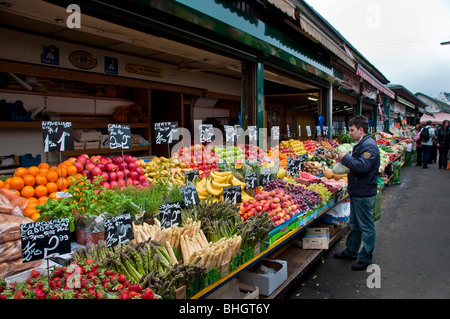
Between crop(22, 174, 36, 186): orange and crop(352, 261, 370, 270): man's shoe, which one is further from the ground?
crop(22, 174, 36, 186): orange

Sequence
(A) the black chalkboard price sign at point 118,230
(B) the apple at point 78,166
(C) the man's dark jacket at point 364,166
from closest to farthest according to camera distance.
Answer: (A) the black chalkboard price sign at point 118,230 < (B) the apple at point 78,166 < (C) the man's dark jacket at point 364,166

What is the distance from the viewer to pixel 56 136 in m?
2.66

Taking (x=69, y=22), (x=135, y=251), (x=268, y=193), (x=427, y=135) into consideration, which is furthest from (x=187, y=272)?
(x=427, y=135)

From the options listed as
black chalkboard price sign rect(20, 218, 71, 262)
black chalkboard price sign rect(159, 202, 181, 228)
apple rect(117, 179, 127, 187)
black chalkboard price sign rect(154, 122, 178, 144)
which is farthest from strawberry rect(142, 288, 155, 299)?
black chalkboard price sign rect(154, 122, 178, 144)

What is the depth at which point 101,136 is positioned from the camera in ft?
22.1

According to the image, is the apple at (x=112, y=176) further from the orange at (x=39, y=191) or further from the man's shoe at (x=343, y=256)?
the man's shoe at (x=343, y=256)

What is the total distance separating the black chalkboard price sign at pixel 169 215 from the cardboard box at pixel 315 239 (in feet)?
8.53

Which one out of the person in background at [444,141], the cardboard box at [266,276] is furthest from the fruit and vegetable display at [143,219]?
the person in background at [444,141]

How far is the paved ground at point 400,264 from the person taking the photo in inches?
155

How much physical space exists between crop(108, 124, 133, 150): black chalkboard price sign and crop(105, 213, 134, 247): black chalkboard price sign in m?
1.03

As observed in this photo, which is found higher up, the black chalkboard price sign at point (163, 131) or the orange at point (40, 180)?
the black chalkboard price sign at point (163, 131)

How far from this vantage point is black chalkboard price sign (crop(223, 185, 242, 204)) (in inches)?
141

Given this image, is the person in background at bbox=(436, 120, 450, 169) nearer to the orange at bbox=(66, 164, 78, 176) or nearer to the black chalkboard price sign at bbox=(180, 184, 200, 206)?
the black chalkboard price sign at bbox=(180, 184, 200, 206)
